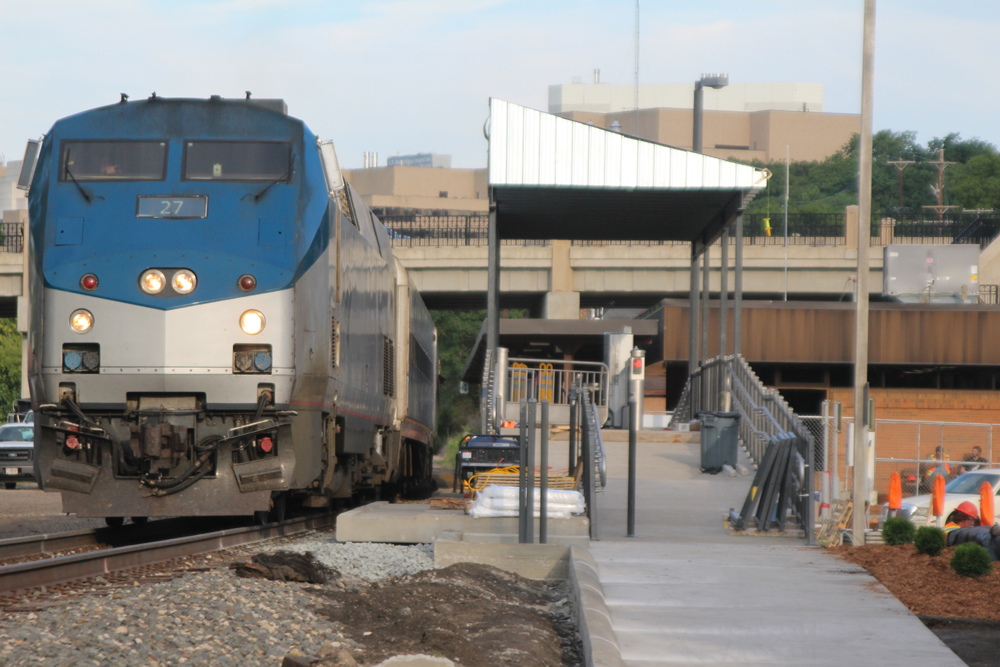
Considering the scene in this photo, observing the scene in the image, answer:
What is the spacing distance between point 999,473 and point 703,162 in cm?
748

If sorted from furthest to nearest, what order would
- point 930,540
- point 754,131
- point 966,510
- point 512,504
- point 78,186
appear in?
point 754,131 → point 966,510 → point 512,504 → point 78,186 → point 930,540

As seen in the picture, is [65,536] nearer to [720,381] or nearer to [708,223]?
[720,381]

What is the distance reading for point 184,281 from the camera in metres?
9.50

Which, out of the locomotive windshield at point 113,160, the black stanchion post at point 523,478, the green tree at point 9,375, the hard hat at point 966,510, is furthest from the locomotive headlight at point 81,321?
the green tree at point 9,375

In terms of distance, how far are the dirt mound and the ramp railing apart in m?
3.68

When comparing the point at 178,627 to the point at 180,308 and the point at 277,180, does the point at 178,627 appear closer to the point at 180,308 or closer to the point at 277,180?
the point at 180,308

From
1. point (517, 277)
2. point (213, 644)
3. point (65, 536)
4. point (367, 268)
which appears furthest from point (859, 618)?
point (517, 277)

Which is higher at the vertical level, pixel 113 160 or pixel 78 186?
pixel 113 160

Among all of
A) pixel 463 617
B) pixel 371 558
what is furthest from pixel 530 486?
pixel 463 617

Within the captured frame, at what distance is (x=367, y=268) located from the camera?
13.3 m

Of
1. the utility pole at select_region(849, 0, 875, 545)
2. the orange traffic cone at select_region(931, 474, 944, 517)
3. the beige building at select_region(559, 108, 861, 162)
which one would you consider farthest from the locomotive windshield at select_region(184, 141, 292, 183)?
→ the beige building at select_region(559, 108, 861, 162)

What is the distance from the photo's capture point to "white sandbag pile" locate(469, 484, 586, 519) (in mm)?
10297

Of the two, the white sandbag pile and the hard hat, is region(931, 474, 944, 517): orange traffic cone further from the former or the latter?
the white sandbag pile

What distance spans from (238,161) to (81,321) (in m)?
2.21
